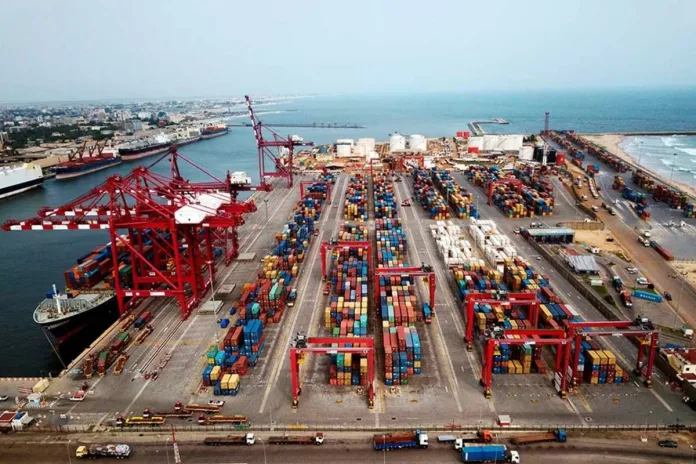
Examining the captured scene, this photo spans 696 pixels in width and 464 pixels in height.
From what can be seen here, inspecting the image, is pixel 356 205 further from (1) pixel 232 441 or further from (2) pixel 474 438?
(1) pixel 232 441

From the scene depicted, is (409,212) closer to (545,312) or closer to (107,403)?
(545,312)

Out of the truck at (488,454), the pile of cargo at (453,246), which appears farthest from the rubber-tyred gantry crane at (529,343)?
the pile of cargo at (453,246)

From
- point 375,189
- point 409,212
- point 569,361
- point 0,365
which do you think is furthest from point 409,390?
point 375,189

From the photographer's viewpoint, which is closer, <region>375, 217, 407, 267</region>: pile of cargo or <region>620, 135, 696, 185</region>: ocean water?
<region>375, 217, 407, 267</region>: pile of cargo

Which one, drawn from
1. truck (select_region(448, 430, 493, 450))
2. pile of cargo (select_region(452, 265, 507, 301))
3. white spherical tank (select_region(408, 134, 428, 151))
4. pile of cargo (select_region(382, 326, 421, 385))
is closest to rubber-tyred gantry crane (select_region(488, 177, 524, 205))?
pile of cargo (select_region(452, 265, 507, 301))

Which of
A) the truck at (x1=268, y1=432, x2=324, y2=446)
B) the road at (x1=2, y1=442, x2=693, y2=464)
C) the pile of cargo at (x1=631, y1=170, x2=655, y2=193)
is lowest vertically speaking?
→ the road at (x1=2, y1=442, x2=693, y2=464)

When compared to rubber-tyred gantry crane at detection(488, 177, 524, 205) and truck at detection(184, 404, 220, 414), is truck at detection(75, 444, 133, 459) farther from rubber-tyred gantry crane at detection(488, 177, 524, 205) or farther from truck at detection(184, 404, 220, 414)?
rubber-tyred gantry crane at detection(488, 177, 524, 205)

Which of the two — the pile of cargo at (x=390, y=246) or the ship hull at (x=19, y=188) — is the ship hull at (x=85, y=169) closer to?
the ship hull at (x=19, y=188)
